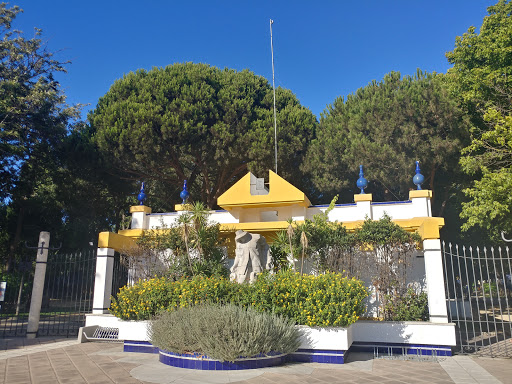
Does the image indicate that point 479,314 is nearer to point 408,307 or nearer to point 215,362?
point 408,307

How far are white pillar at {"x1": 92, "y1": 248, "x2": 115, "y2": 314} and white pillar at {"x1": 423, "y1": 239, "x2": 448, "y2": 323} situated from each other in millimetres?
8663

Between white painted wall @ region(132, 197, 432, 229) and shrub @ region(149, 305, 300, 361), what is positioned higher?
white painted wall @ region(132, 197, 432, 229)

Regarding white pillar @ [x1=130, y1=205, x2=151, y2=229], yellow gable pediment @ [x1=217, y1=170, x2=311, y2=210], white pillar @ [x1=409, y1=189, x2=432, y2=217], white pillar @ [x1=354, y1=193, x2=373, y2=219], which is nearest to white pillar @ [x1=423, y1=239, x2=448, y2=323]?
white pillar @ [x1=409, y1=189, x2=432, y2=217]

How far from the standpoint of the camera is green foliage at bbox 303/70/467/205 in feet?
54.4

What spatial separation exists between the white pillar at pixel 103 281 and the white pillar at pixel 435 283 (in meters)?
8.66

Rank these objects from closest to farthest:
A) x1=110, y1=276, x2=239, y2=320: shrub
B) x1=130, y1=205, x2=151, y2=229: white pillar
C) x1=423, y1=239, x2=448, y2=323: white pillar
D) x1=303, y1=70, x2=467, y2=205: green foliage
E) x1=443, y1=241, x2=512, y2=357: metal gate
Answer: x1=443, y1=241, x2=512, y2=357: metal gate < x1=110, y1=276, x2=239, y2=320: shrub < x1=423, y1=239, x2=448, y2=323: white pillar < x1=130, y1=205, x2=151, y2=229: white pillar < x1=303, y1=70, x2=467, y2=205: green foliage

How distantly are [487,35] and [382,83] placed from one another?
18.0ft

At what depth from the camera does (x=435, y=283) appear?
9.11m

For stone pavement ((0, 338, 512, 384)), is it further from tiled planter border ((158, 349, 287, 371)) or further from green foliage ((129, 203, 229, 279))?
green foliage ((129, 203, 229, 279))

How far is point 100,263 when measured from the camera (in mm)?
11281

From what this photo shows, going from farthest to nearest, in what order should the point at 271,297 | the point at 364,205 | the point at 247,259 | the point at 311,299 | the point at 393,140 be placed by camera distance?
1. the point at 393,140
2. the point at 364,205
3. the point at 247,259
4. the point at 271,297
5. the point at 311,299

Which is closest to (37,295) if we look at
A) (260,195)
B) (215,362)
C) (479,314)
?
(215,362)

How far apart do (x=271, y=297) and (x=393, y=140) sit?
466 inches

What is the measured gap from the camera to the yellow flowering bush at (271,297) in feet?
25.6
